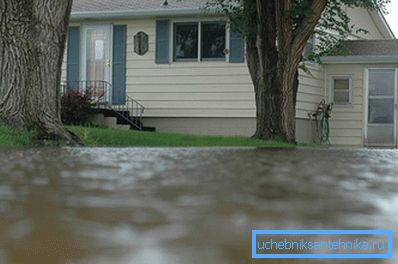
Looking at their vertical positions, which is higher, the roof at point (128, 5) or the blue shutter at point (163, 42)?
the roof at point (128, 5)

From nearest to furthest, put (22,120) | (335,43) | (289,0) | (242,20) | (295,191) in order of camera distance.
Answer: (295,191), (22,120), (289,0), (242,20), (335,43)

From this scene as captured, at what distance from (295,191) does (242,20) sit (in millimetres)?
12493

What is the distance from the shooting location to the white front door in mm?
16281

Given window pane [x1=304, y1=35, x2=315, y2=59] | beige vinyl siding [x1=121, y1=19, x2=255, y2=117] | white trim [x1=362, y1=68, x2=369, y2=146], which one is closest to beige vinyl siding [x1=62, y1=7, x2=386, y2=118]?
beige vinyl siding [x1=121, y1=19, x2=255, y2=117]

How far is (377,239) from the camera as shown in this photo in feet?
1.46

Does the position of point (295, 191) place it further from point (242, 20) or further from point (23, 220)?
point (242, 20)

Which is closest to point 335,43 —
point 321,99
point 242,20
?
point 321,99

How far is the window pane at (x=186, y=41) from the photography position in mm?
15578

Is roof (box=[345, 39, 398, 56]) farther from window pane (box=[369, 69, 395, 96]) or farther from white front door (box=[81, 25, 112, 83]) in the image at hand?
white front door (box=[81, 25, 112, 83])

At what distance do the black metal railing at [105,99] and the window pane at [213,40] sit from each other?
6.99 ft

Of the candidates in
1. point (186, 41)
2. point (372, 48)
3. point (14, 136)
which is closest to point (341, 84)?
point (372, 48)

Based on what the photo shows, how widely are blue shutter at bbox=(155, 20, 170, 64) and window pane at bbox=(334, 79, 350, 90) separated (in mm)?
4692

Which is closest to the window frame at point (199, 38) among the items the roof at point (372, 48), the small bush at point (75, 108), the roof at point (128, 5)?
the roof at point (128, 5)

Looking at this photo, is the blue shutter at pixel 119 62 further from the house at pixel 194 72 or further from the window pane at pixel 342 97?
the window pane at pixel 342 97
